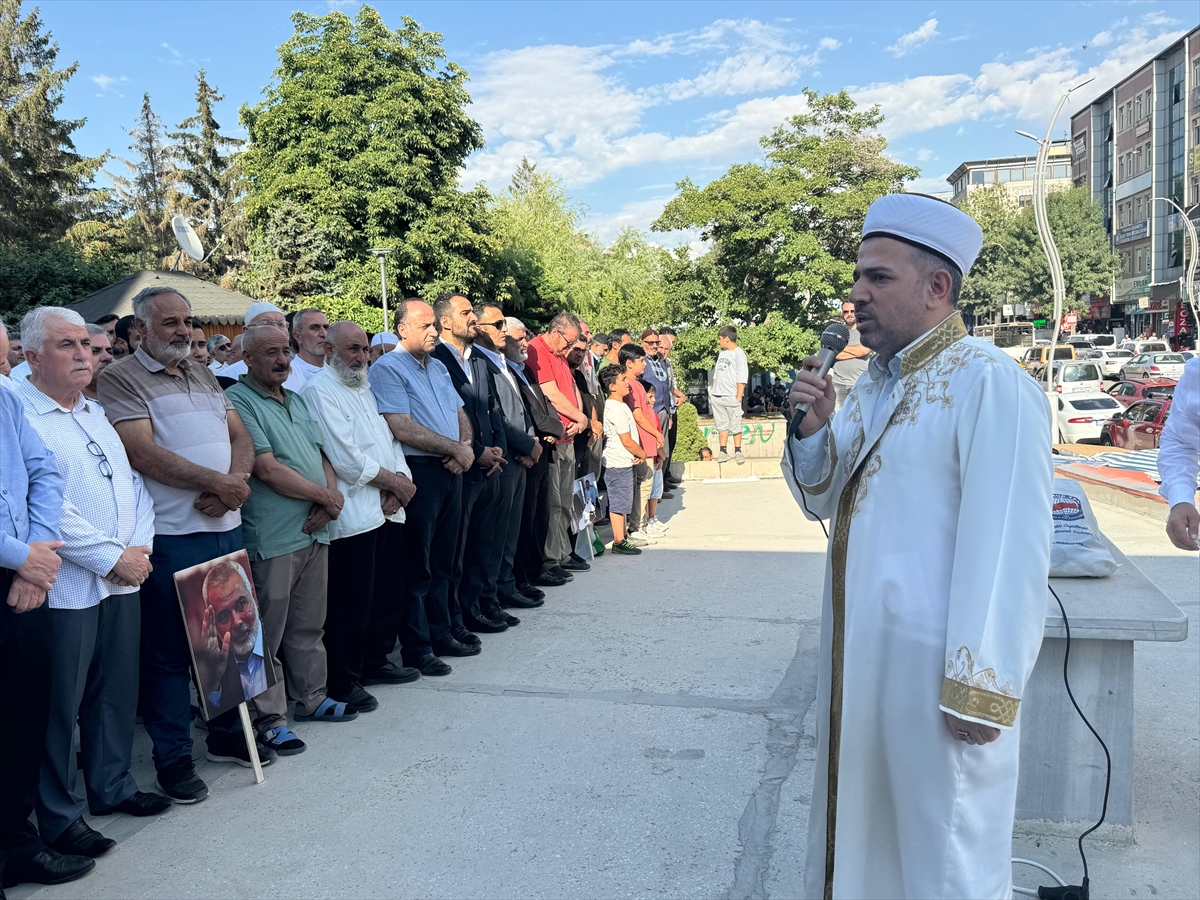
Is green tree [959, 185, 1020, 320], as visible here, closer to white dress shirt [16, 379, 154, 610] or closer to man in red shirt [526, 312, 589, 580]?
man in red shirt [526, 312, 589, 580]

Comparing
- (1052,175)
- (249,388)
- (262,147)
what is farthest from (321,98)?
(1052,175)

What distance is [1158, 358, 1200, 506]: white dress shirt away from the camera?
3633 millimetres

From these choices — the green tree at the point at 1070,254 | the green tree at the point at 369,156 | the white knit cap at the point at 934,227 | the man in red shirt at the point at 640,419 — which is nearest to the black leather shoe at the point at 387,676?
the man in red shirt at the point at 640,419

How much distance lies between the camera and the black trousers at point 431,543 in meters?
5.75

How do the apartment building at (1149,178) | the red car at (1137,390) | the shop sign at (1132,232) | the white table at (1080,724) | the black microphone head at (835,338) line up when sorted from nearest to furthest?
1. the black microphone head at (835,338)
2. the white table at (1080,724)
3. the red car at (1137,390)
4. the apartment building at (1149,178)
5. the shop sign at (1132,232)

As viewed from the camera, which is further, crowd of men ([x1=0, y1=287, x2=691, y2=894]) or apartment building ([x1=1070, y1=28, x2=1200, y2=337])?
apartment building ([x1=1070, y1=28, x2=1200, y2=337])

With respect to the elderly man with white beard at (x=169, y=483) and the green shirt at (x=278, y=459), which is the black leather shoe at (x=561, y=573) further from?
the elderly man with white beard at (x=169, y=483)

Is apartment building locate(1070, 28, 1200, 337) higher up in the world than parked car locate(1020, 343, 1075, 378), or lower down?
higher up

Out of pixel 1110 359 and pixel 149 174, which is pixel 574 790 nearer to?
pixel 1110 359

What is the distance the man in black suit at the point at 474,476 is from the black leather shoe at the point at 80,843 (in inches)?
103

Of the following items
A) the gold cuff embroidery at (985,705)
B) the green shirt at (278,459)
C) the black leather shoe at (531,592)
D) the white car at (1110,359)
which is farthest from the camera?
the white car at (1110,359)

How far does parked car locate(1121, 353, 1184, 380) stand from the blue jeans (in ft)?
121

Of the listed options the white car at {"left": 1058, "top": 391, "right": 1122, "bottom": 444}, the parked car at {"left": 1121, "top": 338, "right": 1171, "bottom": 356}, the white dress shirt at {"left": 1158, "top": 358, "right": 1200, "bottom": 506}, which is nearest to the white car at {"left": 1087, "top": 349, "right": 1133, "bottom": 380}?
the parked car at {"left": 1121, "top": 338, "right": 1171, "bottom": 356}

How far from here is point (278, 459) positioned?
470 cm
